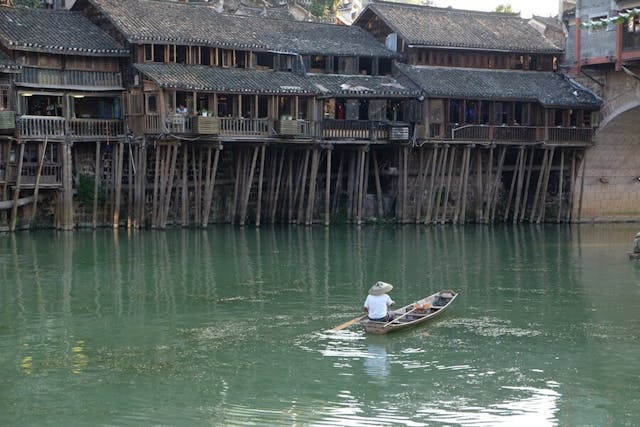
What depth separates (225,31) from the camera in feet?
159

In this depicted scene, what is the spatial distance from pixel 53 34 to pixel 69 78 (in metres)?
1.84

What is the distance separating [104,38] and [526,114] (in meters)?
20.3

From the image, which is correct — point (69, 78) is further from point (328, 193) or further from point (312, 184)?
point (328, 193)

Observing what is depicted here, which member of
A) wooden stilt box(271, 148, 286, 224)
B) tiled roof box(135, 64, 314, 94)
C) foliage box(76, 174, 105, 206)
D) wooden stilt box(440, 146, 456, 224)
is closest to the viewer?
tiled roof box(135, 64, 314, 94)

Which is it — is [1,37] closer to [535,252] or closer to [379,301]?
[535,252]

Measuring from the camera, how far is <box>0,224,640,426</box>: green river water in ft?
59.5

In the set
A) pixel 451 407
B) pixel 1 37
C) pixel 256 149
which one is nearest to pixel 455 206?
pixel 256 149

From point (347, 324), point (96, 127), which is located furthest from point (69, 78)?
point (347, 324)

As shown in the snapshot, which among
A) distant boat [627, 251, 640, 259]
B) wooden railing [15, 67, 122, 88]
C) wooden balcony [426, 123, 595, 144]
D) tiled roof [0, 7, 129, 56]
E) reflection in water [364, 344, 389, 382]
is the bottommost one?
reflection in water [364, 344, 389, 382]

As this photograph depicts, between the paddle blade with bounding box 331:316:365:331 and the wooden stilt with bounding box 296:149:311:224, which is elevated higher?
the wooden stilt with bounding box 296:149:311:224

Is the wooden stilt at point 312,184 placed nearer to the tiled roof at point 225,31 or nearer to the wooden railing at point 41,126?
the tiled roof at point 225,31

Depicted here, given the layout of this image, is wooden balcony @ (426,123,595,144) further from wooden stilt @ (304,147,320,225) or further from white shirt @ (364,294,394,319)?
white shirt @ (364,294,394,319)

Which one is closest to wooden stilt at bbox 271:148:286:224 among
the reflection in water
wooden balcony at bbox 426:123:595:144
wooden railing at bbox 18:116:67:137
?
wooden balcony at bbox 426:123:595:144

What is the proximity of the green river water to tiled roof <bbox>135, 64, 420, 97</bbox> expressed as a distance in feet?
24.1
